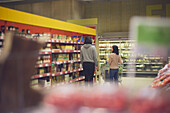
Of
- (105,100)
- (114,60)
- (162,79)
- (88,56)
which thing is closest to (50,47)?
(88,56)

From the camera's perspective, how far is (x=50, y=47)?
554cm

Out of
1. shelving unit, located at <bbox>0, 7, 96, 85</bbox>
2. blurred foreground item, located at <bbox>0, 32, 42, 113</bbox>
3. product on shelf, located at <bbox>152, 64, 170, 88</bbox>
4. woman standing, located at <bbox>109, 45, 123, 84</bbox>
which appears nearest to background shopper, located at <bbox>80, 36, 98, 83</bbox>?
shelving unit, located at <bbox>0, 7, 96, 85</bbox>

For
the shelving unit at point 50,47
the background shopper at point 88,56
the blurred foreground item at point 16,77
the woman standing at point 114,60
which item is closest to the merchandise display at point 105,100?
the blurred foreground item at point 16,77

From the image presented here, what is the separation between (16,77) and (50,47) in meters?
4.97

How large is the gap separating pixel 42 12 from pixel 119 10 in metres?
4.78

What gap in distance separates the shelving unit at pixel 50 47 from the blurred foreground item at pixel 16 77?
3.62m

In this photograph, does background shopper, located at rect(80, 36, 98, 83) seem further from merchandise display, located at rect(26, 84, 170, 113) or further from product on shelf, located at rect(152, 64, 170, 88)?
merchandise display, located at rect(26, 84, 170, 113)

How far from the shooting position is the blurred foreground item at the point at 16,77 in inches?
24.6

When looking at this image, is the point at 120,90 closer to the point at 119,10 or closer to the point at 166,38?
the point at 166,38

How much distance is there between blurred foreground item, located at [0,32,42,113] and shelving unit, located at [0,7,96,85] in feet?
11.9

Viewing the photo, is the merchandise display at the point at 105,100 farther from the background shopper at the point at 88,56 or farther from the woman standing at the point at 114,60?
the woman standing at the point at 114,60

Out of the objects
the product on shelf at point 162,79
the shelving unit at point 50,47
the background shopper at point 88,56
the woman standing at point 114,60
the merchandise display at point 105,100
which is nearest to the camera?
the merchandise display at point 105,100

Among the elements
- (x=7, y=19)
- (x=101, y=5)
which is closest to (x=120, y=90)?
(x=7, y=19)

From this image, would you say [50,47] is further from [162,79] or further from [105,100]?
[105,100]
